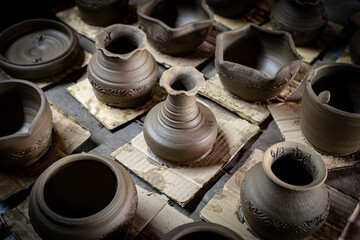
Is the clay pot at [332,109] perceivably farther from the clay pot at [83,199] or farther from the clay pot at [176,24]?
the clay pot at [83,199]

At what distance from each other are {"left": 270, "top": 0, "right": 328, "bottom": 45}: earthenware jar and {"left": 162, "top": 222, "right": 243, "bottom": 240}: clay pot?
2.64 m

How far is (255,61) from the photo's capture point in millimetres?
3625

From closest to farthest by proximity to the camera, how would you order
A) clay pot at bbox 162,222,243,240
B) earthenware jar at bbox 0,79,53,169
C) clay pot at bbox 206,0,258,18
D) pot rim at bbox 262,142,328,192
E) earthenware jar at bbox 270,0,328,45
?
1. clay pot at bbox 162,222,243,240
2. pot rim at bbox 262,142,328,192
3. earthenware jar at bbox 0,79,53,169
4. earthenware jar at bbox 270,0,328,45
5. clay pot at bbox 206,0,258,18

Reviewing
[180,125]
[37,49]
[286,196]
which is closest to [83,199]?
[180,125]

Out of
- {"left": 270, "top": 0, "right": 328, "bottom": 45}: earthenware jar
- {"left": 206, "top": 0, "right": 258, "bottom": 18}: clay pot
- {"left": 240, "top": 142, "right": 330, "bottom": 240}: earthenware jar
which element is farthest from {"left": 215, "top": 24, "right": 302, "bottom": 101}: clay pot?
{"left": 240, "top": 142, "right": 330, "bottom": 240}: earthenware jar

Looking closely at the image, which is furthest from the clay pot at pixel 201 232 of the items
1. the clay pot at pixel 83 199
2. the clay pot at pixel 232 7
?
the clay pot at pixel 232 7

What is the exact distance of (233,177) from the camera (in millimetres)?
2785

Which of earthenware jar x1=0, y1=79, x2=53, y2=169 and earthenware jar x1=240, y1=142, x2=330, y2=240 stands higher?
earthenware jar x1=240, y1=142, x2=330, y2=240

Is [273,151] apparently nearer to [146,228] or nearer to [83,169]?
[146,228]

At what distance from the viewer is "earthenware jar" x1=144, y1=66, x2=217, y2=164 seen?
8.69ft

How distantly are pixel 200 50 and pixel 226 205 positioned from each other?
190 centimetres

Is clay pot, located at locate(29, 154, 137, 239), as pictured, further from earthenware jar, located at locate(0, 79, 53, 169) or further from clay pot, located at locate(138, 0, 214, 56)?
clay pot, located at locate(138, 0, 214, 56)

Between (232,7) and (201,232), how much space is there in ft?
9.78

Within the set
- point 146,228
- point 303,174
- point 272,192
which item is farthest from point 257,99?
point 146,228
